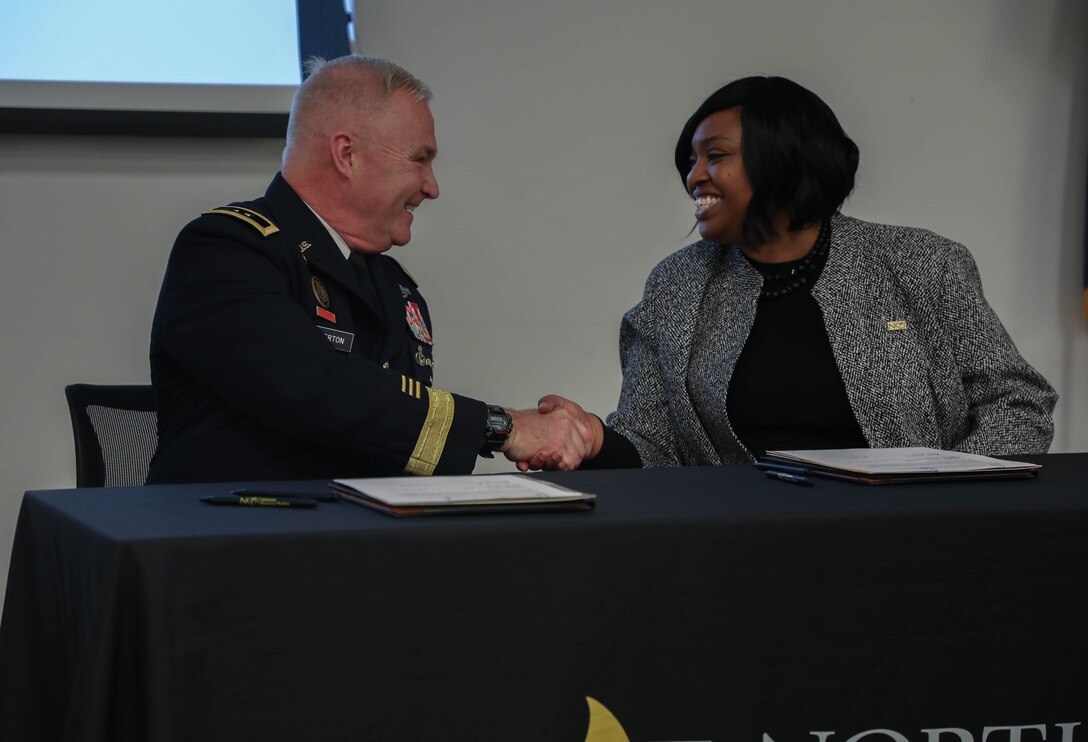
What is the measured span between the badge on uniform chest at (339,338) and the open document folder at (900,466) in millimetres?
648

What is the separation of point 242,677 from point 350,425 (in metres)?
0.60

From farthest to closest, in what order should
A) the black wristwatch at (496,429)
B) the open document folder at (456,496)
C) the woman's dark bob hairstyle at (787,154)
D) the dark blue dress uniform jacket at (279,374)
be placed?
1. the woman's dark bob hairstyle at (787,154)
2. the black wristwatch at (496,429)
3. the dark blue dress uniform jacket at (279,374)
4. the open document folder at (456,496)

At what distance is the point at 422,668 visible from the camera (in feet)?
3.09

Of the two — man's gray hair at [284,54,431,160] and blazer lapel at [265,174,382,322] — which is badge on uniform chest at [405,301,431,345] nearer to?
→ blazer lapel at [265,174,382,322]

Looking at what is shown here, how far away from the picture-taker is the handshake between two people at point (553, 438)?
1.72m

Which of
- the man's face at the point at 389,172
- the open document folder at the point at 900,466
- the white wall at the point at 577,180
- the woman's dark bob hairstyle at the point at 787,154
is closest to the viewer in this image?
the open document folder at the point at 900,466

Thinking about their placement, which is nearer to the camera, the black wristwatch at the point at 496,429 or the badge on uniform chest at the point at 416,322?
the black wristwatch at the point at 496,429

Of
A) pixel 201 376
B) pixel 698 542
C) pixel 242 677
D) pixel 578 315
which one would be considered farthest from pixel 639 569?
pixel 578 315

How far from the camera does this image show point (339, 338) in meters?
1.67

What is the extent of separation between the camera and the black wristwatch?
163cm

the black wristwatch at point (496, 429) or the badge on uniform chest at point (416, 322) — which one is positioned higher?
the badge on uniform chest at point (416, 322)

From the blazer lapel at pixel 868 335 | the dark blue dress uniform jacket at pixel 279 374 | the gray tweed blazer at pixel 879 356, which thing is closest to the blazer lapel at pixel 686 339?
the gray tweed blazer at pixel 879 356

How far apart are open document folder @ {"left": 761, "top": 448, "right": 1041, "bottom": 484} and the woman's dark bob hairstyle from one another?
70 centimetres

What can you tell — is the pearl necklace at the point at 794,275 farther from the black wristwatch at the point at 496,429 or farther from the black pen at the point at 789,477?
the black pen at the point at 789,477
